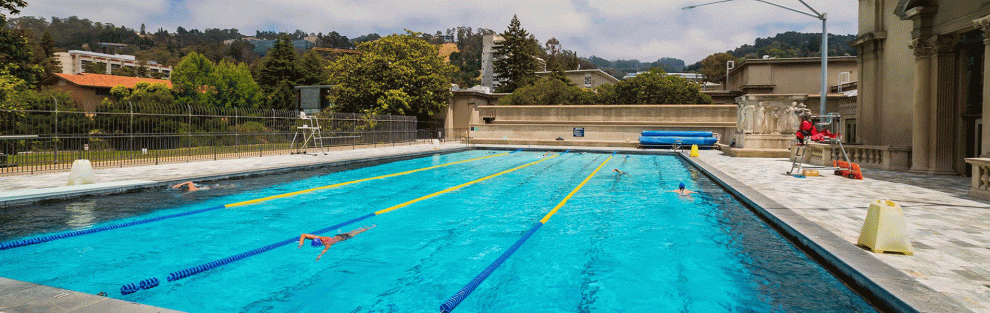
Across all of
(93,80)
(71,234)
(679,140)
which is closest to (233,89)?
(93,80)

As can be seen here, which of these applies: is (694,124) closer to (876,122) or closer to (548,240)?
(876,122)

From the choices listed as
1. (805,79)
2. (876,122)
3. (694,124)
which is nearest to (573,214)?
(876,122)

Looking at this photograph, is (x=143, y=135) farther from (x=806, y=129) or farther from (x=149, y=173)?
(x=806, y=129)

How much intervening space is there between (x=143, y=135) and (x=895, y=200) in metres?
21.0

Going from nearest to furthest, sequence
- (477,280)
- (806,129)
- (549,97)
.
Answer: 1. (477,280)
2. (806,129)
3. (549,97)

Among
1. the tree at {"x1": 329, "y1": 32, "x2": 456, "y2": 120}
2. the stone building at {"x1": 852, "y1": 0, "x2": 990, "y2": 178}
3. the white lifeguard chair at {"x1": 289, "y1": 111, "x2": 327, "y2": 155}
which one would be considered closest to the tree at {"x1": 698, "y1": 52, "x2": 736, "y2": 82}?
the tree at {"x1": 329, "y1": 32, "x2": 456, "y2": 120}

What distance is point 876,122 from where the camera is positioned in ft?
61.3

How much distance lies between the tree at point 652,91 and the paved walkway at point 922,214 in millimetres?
31002

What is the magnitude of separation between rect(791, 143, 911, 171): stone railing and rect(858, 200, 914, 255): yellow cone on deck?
42.6 ft

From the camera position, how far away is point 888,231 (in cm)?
566

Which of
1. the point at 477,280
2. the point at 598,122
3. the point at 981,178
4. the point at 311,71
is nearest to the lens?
the point at 477,280

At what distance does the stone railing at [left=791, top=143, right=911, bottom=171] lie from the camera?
16.2m

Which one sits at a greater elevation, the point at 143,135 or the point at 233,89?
the point at 233,89

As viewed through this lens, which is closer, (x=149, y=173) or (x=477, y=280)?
(x=477, y=280)
